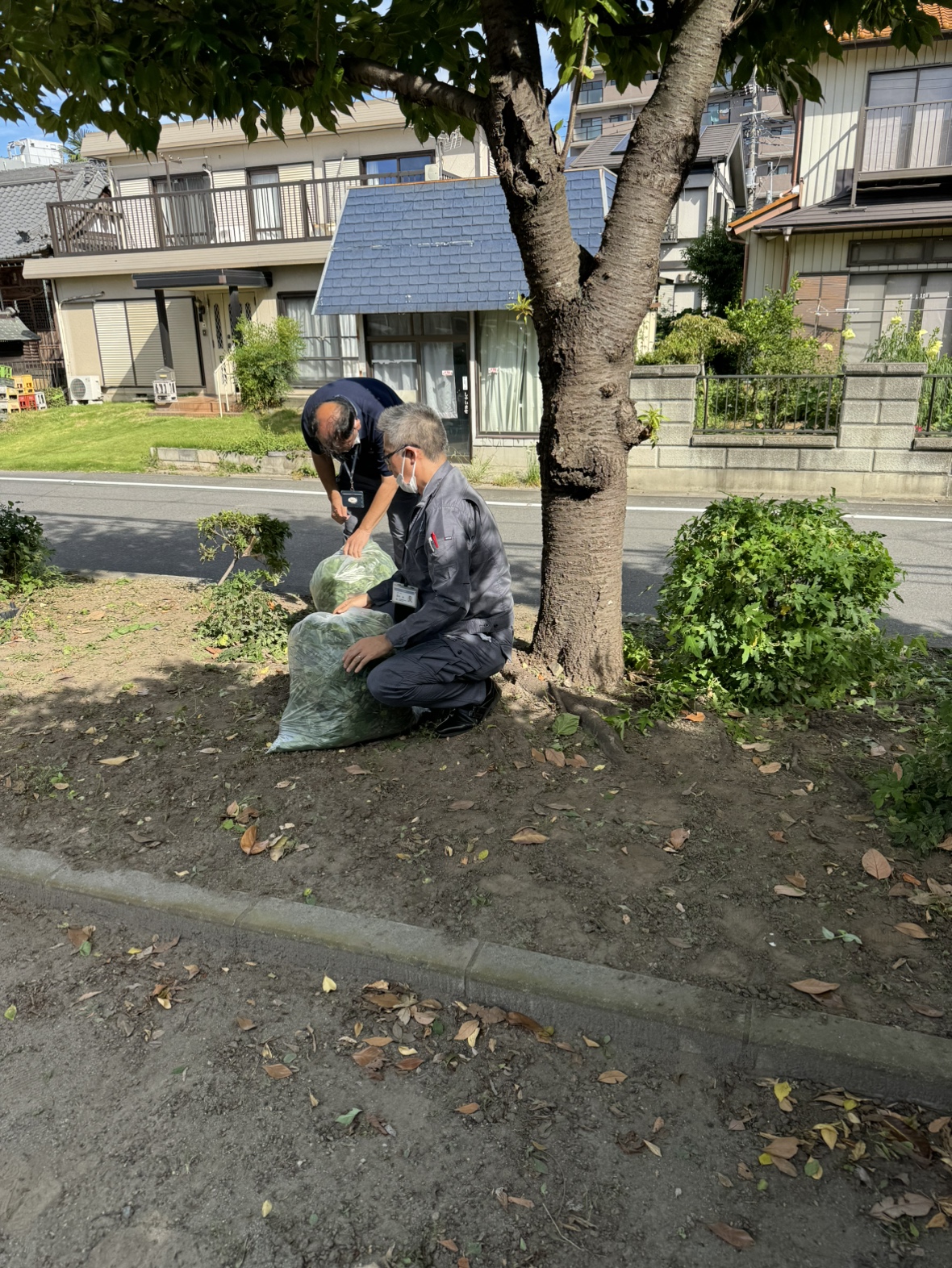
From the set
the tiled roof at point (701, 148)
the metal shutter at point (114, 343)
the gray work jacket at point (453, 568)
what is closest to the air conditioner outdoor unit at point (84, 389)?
A: the metal shutter at point (114, 343)

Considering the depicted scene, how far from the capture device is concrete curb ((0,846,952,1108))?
8.09 feet

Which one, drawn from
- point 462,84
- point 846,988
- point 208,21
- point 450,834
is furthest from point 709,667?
point 208,21

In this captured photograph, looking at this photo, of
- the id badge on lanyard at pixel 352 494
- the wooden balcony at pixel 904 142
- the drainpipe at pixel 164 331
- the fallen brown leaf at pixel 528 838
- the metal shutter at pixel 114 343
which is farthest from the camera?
the metal shutter at pixel 114 343

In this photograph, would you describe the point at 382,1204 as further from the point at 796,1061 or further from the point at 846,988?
the point at 846,988

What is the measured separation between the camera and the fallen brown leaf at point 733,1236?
6.75 feet

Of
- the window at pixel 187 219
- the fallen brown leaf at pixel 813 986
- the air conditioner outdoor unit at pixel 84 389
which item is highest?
the window at pixel 187 219

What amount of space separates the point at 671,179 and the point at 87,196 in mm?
32090

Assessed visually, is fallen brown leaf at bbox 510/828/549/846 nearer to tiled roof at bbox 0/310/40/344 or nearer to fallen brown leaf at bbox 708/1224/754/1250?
fallen brown leaf at bbox 708/1224/754/1250

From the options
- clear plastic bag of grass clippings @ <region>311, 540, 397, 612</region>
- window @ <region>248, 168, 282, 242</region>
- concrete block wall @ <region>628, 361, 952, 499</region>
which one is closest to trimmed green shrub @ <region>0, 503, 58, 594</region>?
clear plastic bag of grass clippings @ <region>311, 540, 397, 612</region>

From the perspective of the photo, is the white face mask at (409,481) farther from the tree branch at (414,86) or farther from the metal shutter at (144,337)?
the metal shutter at (144,337)

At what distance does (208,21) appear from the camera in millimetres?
4145

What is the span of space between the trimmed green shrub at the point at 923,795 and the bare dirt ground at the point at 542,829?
0.08 meters

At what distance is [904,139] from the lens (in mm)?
18328

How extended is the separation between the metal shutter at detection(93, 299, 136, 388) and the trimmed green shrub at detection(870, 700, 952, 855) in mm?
26763
